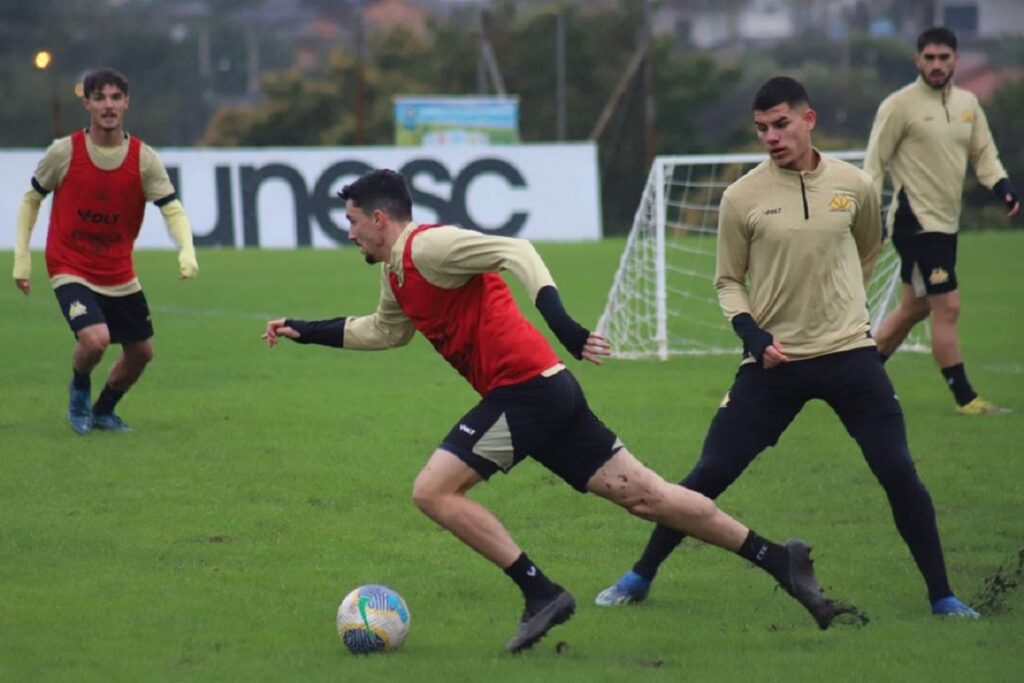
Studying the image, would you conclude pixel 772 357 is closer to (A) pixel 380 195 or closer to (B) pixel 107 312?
(A) pixel 380 195

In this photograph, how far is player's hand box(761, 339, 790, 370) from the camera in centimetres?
661

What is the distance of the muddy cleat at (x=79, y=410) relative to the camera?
11.3 meters

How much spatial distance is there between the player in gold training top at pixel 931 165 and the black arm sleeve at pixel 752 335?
452 centimetres

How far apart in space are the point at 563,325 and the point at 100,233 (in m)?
5.79

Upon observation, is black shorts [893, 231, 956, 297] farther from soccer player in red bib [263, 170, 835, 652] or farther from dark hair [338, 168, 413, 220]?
dark hair [338, 168, 413, 220]

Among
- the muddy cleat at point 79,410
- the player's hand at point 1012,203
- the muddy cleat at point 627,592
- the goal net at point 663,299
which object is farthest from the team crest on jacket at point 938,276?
the muddy cleat at point 79,410

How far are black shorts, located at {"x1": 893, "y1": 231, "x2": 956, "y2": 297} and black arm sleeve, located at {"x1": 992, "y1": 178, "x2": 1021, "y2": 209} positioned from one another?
21.0 inches

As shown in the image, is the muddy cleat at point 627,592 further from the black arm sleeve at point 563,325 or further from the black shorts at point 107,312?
the black shorts at point 107,312

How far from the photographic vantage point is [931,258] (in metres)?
11.4

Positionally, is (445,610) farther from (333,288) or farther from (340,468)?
(333,288)

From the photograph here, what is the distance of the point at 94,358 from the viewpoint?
10867 millimetres

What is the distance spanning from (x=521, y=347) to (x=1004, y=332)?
11795mm

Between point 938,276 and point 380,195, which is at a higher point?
point 380,195

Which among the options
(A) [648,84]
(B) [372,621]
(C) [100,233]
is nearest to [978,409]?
(C) [100,233]
